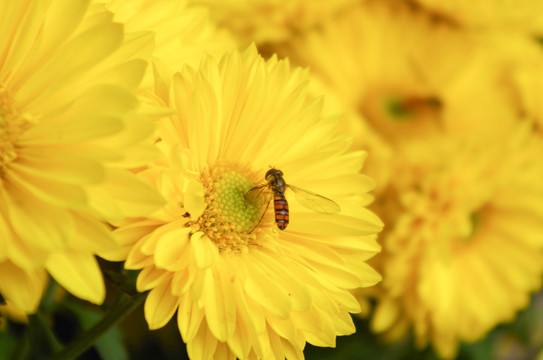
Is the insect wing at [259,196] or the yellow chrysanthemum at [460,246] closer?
the insect wing at [259,196]

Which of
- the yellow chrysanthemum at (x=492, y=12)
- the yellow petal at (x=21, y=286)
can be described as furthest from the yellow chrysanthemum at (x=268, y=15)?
the yellow petal at (x=21, y=286)

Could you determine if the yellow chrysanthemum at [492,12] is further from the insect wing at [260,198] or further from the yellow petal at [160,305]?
the yellow petal at [160,305]

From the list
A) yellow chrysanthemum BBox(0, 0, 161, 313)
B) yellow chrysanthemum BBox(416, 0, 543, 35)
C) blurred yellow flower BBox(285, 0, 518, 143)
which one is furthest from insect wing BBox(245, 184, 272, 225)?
yellow chrysanthemum BBox(416, 0, 543, 35)

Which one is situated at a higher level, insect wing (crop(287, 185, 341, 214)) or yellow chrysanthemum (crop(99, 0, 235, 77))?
yellow chrysanthemum (crop(99, 0, 235, 77))

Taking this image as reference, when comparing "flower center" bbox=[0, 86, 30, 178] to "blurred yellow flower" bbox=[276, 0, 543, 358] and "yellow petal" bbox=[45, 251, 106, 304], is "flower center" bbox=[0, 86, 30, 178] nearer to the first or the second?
"yellow petal" bbox=[45, 251, 106, 304]

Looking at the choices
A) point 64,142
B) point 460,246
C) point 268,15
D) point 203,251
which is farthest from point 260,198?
point 460,246
